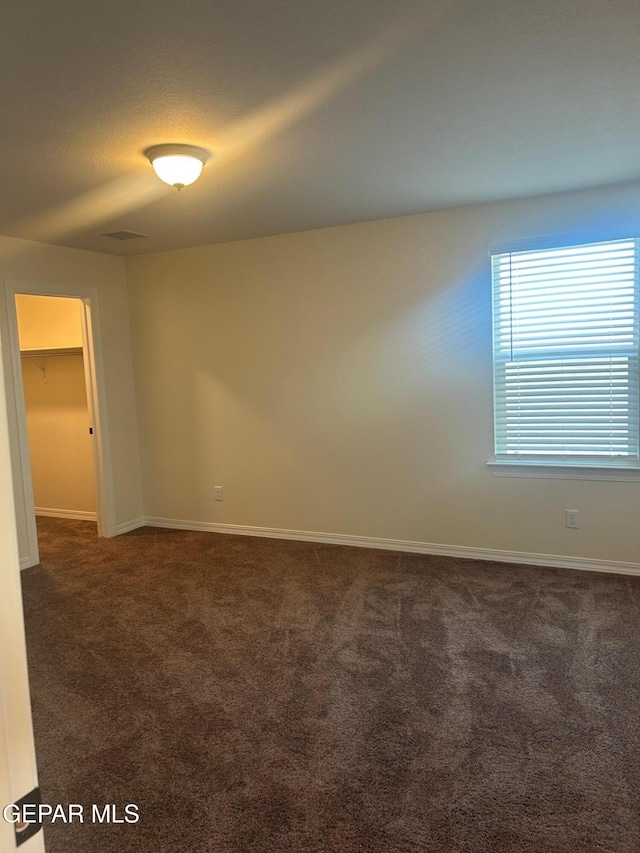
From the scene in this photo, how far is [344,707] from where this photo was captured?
2.57 metres

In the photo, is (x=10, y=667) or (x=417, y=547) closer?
(x=10, y=667)

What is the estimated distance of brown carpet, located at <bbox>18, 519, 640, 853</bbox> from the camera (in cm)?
193

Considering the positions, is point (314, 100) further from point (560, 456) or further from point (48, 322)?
point (48, 322)

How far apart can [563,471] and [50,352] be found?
15.5 feet

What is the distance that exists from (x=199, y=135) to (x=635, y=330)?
287 cm

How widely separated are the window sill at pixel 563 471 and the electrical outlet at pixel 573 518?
229 mm

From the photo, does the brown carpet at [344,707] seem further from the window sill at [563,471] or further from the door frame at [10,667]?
the door frame at [10,667]

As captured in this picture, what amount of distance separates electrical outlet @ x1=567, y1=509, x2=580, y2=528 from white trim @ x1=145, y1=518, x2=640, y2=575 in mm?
236

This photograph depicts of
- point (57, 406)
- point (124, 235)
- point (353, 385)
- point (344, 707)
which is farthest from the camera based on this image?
point (57, 406)

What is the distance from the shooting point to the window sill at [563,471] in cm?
390

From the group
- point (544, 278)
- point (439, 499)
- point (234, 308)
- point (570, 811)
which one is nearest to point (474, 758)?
point (570, 811)

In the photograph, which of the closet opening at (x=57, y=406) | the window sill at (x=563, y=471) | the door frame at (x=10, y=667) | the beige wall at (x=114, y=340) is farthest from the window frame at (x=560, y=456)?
the door frame at (x=10, y=667)

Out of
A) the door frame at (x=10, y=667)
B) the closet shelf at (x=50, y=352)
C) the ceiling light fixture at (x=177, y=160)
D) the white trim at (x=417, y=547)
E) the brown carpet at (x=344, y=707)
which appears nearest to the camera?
the door frame at (x=10, y=667)

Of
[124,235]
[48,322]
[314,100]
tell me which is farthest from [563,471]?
[48,322]
